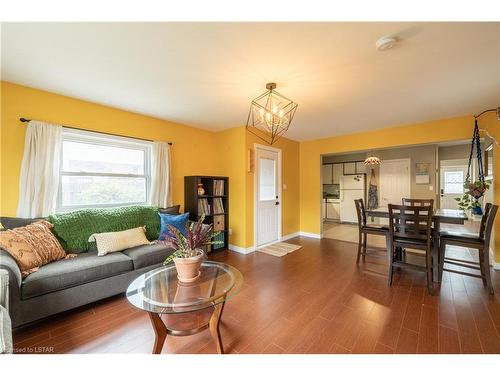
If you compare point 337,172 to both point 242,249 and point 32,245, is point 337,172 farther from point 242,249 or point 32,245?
point 32,245

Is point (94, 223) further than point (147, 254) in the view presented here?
Yes

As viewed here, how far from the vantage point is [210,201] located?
3.85m

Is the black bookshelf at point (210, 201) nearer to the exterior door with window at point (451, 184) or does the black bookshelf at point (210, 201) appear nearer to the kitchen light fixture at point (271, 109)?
the kitchen light fixture at point (271, 109)

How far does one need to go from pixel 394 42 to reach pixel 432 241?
232cm

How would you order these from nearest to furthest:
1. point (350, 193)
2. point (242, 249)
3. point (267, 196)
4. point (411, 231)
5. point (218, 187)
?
point (411, 231) < point (242, 249) < point (218, 187) < point (267, 196) < point (350, 193)

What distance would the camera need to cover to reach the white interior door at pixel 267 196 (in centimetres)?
407

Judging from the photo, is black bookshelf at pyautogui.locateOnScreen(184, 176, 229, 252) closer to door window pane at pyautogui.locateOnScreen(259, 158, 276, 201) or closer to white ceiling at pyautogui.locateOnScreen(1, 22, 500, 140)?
door window pane at pyautogui.locateOnScreen(259, 158, 276, 201)

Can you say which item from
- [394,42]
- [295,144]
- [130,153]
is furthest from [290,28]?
[295,144]

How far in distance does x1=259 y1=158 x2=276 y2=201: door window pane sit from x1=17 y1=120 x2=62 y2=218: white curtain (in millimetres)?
3063

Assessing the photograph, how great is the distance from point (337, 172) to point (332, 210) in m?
1.29

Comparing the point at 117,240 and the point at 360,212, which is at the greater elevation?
the point at 360,212

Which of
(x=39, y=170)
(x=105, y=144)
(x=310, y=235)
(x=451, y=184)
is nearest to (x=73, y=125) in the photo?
(x=105, y=144)

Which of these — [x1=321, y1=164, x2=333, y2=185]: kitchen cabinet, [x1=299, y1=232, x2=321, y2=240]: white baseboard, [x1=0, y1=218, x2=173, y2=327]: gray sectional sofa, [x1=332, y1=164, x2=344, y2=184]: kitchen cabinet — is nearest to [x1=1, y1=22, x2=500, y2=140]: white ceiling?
[x1=0, y1=218, x2=173, y2=327]: gray sectional sofa
